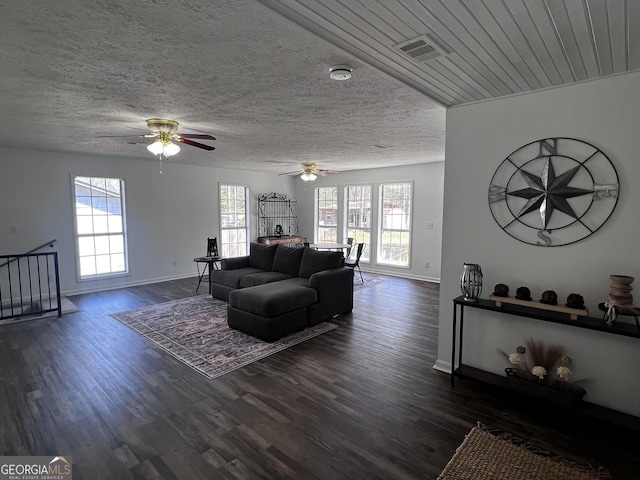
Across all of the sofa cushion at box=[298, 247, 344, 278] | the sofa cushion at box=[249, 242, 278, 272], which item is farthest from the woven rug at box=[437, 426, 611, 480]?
the sofa cushion at box=[249, 242, 278, 272]

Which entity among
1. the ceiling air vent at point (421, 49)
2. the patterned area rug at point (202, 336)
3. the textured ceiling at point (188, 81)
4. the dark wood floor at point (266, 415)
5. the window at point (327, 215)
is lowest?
the dark wood floor at point (266, 415)

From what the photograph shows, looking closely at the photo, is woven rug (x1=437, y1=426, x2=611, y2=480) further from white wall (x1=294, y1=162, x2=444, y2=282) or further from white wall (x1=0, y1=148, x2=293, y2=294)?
white wall (x1=0, y1=148, x2=293, y2=294)

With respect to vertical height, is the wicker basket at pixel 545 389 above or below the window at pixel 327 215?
below

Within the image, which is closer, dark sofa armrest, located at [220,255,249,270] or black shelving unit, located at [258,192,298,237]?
dark sofa armrest, located at [220,255,249,270]

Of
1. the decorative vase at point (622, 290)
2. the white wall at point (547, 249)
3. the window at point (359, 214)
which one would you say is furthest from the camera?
the window at point (359, 214)

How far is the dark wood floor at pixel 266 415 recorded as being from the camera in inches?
80.8

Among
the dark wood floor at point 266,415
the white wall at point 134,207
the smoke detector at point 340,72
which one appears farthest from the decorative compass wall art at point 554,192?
the white wall at point 134,207

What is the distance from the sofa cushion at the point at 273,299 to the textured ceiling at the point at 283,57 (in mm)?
2015

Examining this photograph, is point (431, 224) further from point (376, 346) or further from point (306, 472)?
point (306, 472)

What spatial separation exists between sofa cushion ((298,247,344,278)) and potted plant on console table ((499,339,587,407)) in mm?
2691

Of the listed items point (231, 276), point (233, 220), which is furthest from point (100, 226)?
point (231, 276)

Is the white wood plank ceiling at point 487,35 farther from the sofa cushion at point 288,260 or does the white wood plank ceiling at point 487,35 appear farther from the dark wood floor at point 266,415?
the sofa cushion at point 288,260

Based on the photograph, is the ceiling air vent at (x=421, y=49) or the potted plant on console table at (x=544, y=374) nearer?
the ceiling air vent at (x=421, y=49)

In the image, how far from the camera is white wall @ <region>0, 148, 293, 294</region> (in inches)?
214
